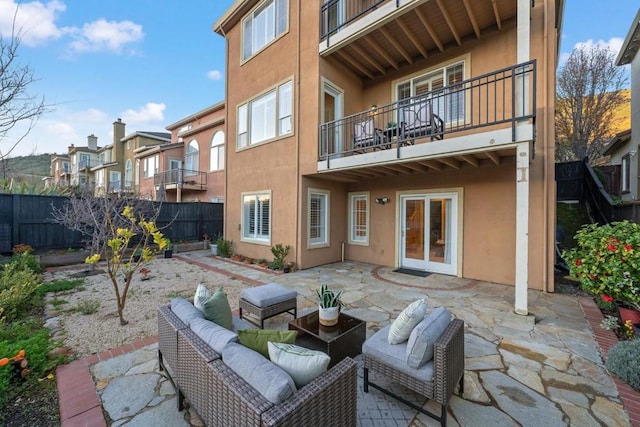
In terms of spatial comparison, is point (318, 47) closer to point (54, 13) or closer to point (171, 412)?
point (54, 13)

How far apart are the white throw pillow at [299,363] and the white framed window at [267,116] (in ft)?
23.9

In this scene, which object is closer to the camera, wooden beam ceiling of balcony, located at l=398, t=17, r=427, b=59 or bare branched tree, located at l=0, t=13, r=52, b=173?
bare branched tree, located at l=0, t=13, r=52, b=173

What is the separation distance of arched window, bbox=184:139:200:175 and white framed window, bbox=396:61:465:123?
13325mm

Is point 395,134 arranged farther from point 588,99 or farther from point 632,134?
point 588,99

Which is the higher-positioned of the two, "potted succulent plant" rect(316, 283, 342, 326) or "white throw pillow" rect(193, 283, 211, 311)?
"white throw pillow" rect(193, 283, 211, 311)

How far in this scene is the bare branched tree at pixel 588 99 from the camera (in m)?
12.2

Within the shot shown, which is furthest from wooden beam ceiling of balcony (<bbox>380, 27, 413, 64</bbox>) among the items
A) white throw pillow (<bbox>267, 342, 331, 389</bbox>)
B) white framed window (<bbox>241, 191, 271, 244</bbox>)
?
white throw pillow (<bbox>267, 342, 331, 389</bbox>)

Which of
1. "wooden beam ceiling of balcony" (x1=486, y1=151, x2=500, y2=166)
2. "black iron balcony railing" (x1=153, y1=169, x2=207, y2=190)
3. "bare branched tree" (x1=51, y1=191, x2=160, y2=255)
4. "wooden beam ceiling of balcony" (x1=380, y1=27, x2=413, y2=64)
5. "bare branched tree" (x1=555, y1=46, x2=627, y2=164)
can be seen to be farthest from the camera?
"black iron balcony railing" (x1=153, y1=169, x2=207, y2=190)

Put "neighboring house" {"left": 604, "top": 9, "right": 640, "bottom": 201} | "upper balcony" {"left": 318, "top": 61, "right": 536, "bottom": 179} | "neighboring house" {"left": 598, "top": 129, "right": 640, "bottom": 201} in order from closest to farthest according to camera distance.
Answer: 1. "upper balcony" {"left": 318, "top": 61, "right": 536, "bottom": 179}
2. "neighboring house" {"left": 604, "top": 9, "right": 640, "bottom": 201}
3. "neighboring house" {"left": 598, "top": 129, "right": 640, "bottom": 201}

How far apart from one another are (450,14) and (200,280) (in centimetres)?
889

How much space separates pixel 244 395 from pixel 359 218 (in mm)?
8018

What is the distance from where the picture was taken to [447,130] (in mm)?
5359

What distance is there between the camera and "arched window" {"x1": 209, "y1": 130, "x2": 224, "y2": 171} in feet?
49.7

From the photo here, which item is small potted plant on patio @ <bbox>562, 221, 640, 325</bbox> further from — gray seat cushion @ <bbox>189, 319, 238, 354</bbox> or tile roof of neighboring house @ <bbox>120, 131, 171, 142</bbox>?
tile roof of neighboring house @ <bbox>120, 131, 171, 142</bbox>
